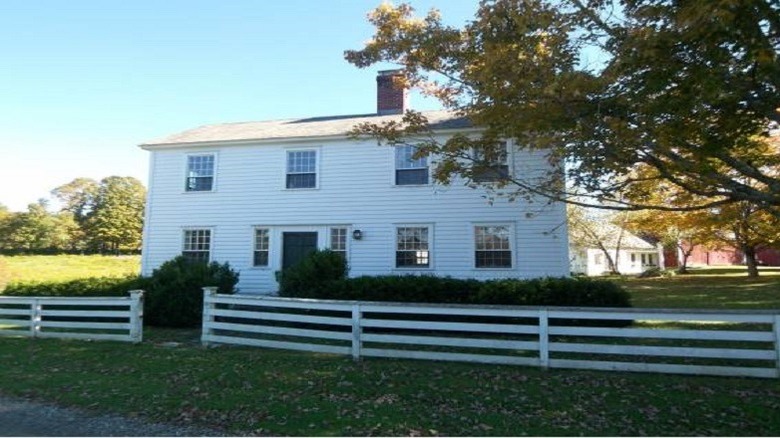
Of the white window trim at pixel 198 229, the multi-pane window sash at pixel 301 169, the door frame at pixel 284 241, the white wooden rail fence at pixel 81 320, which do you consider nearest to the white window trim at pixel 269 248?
the door frame at pixel 284 241

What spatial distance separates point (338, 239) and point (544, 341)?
994 centimetres

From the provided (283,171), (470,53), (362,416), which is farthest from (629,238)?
(362,416)

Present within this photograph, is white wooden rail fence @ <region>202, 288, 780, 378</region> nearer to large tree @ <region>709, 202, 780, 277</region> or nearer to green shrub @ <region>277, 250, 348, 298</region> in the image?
green shrub @ <region>277, 250, 348, 298</region>

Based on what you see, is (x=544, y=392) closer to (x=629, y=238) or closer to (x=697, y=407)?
(x=697, y=407)

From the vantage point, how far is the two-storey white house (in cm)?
1535

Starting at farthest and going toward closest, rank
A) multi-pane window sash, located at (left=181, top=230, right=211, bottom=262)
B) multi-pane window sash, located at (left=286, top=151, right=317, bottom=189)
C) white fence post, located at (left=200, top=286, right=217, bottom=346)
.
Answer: multi-pane window sash, located at (left=181, top=230, right=211, bottom=262) → multi-pane window sash, located at (left=286, top=151, right=317, bottom=189) → white fence post, located at (left=200, top=286, right=217, bottom=346)

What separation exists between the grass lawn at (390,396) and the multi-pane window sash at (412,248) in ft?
24.9

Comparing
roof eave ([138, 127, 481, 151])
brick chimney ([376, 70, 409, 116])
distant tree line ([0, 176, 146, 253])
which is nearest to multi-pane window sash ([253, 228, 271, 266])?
roof eave ([138, 127, 481, 151])

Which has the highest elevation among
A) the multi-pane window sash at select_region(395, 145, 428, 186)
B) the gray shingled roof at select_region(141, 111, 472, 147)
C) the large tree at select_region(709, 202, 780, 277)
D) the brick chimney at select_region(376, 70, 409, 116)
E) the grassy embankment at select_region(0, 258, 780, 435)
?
the brick chimney at select_region(376, 70, 409, 116)

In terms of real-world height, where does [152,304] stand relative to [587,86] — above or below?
below

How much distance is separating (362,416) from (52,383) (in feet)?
15.9

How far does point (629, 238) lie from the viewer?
47.6 meters

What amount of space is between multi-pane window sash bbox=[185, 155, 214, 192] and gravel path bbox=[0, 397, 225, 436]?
12.5 m

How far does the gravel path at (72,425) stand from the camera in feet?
17.4
